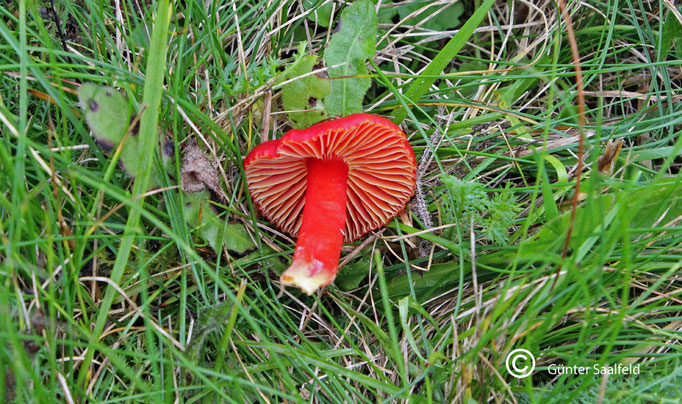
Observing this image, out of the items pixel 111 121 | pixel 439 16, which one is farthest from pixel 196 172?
pixel 439 16

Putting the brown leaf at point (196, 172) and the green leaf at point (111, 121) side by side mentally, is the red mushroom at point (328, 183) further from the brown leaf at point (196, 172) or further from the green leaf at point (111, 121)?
the green leaf at point (111, 121)

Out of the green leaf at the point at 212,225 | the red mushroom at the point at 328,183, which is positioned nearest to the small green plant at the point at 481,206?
the red mushroom at the point at 328,183

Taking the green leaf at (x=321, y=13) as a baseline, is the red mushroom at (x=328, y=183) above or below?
below

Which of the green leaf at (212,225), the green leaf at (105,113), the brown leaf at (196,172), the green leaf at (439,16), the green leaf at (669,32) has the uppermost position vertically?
the green leaf at (105,113)

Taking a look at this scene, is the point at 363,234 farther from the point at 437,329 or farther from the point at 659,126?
the point at 659,126

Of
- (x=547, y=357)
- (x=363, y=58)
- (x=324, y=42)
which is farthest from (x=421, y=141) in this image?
(x=547, y=357)

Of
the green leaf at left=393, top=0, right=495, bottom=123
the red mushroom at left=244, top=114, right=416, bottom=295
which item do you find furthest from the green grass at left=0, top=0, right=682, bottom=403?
the red mushroom at left=244, top=114, right=416, bottom=295

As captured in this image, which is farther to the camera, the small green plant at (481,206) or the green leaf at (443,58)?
the green leaf at (443,58)
